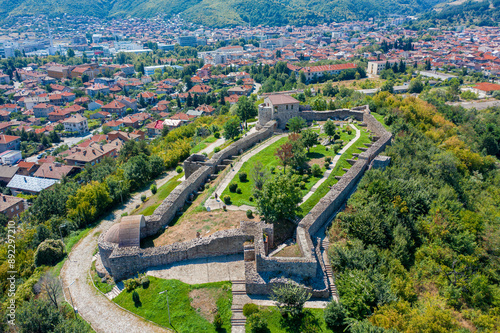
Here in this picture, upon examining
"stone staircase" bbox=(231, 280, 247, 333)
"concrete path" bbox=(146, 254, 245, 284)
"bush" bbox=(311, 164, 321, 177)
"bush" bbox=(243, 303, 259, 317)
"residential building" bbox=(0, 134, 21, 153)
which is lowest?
Result: "residential building" bbox=(0, 134, 21, 153)

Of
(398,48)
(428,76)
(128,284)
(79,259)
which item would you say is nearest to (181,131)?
(79,259)

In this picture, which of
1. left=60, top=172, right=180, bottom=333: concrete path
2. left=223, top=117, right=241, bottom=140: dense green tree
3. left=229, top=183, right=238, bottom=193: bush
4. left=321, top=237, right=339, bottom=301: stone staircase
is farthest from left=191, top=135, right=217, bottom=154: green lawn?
left=321, top=237, right=339, bottom=301: stone staircase

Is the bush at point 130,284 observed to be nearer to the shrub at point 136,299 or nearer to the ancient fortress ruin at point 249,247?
the shrub at point 136,299

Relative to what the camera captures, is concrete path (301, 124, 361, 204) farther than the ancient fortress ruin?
Yes

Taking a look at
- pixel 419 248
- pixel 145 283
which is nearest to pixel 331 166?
pixel 419 248

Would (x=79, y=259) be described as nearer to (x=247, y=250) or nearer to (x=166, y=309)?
(x=166, y=309)

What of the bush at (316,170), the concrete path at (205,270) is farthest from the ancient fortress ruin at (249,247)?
the bush at (316,170)

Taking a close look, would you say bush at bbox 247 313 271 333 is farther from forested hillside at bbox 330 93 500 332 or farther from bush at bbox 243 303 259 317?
forested hillside at bbox 330 93 500 332
